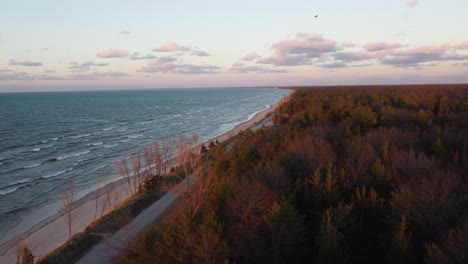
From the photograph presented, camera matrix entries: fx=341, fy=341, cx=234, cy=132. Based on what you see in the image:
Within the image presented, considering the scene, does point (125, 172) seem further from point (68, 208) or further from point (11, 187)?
point (68, 208)

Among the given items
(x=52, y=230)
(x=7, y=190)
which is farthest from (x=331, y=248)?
(x=7, y=190)

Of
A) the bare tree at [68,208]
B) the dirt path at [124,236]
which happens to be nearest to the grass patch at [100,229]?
the dirt path at [124,236]

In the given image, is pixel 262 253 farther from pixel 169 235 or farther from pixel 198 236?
pixel 169 235

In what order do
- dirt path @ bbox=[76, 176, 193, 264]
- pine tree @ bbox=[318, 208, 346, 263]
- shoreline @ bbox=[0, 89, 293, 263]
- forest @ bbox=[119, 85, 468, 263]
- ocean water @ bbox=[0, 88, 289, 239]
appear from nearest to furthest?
pine tree @ bbox=[318, 208, 346, 263], forest @ bbox=[119, 85, 468, 263], dirt path @ bbox=[76, 176, 193, 264], shoreline @ bbox=[0, 89, 293, 263], ocean water @ bbox=[0, 88, 289, 239]

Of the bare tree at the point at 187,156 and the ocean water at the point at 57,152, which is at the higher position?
the bare tree at the point at 187,156

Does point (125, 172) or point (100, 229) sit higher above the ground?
point (125, 172)

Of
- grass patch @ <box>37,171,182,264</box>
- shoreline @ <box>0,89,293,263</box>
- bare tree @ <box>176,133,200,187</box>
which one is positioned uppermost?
bare tree @ <box>176,133,200,187</box>

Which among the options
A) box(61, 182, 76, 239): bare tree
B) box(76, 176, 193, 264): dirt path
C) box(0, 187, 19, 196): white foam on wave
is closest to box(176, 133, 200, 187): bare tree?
box(76, 176, 193, 264): dirt path

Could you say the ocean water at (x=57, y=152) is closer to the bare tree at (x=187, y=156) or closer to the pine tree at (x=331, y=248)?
the bare tree at (x=187, y=156)

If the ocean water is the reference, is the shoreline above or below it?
below

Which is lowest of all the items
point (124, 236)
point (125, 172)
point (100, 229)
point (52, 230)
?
point (52, 230)

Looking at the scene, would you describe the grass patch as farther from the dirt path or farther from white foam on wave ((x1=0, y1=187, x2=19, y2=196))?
white foam on wave ((x1=0, y1=187, x2=19, y2=196))
